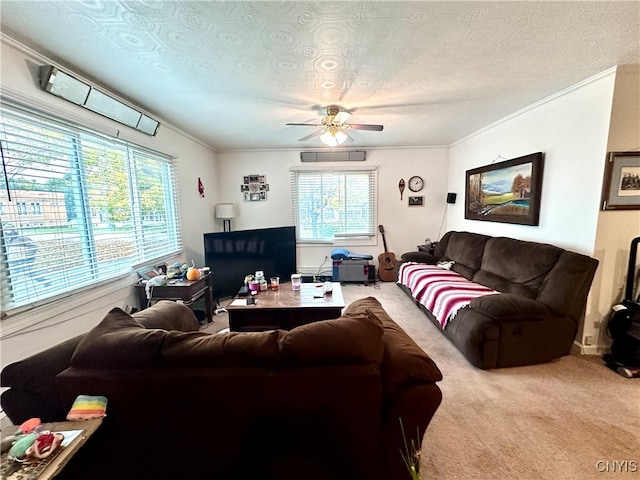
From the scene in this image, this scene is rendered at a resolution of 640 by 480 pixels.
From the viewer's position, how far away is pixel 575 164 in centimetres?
241

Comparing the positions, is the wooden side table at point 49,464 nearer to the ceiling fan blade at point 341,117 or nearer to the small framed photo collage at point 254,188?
the ceiling fan blade at point 341,117

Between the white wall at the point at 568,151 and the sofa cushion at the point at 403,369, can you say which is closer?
the sofa cushion at the point at 403,369

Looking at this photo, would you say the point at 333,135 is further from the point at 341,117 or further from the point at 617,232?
the point at 617,232

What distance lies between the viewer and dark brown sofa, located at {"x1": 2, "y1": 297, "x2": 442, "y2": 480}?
949mm

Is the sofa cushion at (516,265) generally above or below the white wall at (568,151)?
below

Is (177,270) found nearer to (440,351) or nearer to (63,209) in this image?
(63,209)

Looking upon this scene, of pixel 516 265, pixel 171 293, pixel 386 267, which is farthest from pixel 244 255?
pixel 516 265

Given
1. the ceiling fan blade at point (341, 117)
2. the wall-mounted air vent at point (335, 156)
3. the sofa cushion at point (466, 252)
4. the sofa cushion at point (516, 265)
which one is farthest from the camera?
the wall-mounted air vent at point (335, 156)

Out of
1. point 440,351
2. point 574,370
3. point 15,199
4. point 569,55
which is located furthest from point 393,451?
point 569,55

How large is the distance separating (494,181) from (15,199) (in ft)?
15.3

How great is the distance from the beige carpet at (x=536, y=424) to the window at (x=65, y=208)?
2724 mm

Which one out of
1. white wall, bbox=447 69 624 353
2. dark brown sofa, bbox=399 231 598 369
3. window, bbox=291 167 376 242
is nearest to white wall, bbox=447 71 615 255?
white wall, bbox=447 69 624 353

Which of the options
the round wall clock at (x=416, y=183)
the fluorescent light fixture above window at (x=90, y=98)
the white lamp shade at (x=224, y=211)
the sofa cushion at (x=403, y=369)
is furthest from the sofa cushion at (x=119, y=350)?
the round wall clock at (x=416, y=183)

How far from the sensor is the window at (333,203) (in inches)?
191
